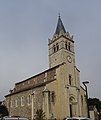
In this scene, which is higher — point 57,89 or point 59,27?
point 59,27

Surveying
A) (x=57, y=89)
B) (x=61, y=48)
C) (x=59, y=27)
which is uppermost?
(x=59, y=27)

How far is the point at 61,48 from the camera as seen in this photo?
54.4 m

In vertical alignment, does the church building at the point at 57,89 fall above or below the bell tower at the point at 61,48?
below

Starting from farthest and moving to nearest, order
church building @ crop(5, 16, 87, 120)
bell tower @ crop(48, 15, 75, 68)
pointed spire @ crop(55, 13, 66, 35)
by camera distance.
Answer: pointed spire @ crop(55, 13, 66, 35) → bell tower @ crop(48, 15, 75, 68) → church building @ crop(5, 16, 87, 120)

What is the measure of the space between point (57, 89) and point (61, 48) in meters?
10.2

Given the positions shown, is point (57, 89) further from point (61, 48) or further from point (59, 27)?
point (59, 27)

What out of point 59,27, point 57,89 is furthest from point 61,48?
point 57,89

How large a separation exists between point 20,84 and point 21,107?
10.1 meters

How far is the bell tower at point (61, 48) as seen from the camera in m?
54.0

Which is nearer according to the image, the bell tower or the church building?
the church building

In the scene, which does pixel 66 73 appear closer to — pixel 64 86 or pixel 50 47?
pixel 64 86

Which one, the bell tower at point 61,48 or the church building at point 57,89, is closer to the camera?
the church building at point 57,89

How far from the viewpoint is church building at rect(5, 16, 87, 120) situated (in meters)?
48.5

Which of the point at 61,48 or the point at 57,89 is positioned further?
the point at 61,48
